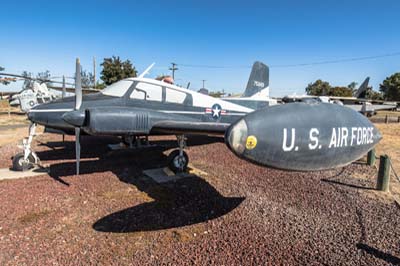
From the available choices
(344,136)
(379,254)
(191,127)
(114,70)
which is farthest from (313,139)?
(114,70)

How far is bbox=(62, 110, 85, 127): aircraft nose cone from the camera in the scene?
5.06 meters

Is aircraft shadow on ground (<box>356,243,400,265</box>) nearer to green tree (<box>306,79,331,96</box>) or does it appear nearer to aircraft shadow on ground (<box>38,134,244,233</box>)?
aircraft shadow on ground (<box>38,134,244,233</box>)

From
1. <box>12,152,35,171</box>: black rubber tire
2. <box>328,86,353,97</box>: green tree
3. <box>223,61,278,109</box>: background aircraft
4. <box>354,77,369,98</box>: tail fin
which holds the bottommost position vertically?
<box>12,152,35,171</box>: black rubber tire

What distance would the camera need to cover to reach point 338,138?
2889 mm

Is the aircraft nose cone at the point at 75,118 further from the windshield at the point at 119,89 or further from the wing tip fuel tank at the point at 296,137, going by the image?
the wing tip fuel tank at the point at 296,137

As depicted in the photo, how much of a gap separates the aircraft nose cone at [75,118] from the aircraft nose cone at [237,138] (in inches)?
154

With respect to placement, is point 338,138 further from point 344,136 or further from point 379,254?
point 379,254

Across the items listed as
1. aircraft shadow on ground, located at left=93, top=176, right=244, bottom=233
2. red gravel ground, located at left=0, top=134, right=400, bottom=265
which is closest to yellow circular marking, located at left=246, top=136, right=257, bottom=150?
red gravel ground, located at left=0, top=134, right=400, bottom=265

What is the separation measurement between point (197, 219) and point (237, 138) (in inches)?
100

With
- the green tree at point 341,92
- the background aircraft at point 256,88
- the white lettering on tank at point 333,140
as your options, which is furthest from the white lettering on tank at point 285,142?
the green tree at point 341,92

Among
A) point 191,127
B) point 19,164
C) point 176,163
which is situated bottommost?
point 19,164

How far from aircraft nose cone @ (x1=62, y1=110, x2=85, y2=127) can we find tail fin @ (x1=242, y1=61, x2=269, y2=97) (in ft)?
29.9

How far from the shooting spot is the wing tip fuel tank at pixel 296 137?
2449mm

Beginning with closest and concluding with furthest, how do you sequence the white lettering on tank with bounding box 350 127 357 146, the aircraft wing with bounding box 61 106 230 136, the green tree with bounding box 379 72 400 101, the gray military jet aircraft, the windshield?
the gray military jet aircraft < the white lettering on tank with bounding box 350 127 357 146 < the aircraft wing with bounding box 61 106 230 136 < the windshield < the green tree with bounding box 379 72 400 101
